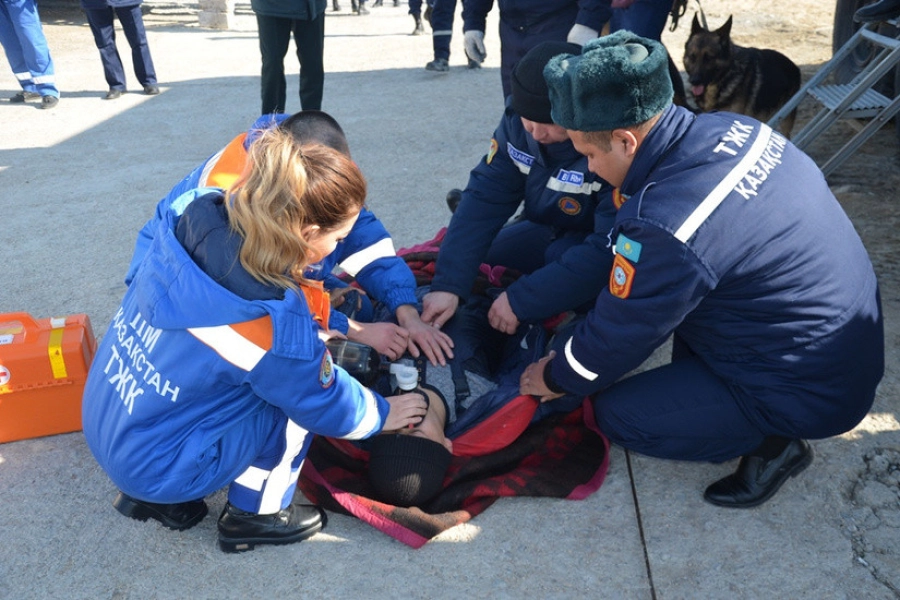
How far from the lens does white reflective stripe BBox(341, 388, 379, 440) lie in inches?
82.0

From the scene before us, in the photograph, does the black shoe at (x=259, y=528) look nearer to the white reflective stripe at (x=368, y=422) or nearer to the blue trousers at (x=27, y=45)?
the white reflective stripe at (x=368, y=422)

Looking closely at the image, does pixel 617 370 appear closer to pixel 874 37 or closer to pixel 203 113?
pixel 874 37

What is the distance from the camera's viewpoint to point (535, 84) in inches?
98.3

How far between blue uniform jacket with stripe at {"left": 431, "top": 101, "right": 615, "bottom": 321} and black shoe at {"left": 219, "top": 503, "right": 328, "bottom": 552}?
1.00 metres

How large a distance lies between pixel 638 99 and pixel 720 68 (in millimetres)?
4280

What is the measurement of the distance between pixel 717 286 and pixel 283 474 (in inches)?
50.3

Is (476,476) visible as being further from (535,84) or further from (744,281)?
(535,84)

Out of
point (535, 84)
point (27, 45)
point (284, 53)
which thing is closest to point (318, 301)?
point (535, 84)

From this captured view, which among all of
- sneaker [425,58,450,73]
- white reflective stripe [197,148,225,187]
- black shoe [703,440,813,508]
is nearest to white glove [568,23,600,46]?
white reflective stripe [197,148,225,187]

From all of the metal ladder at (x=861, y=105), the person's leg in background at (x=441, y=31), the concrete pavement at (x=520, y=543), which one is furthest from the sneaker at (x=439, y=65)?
the concrete pavement at (x=520, y=543)

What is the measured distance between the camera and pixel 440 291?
2.87 metres

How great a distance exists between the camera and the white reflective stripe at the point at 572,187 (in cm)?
282

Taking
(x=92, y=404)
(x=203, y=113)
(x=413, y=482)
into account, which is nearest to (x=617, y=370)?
(x=413, y=482)

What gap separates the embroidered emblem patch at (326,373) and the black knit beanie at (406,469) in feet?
1.35
